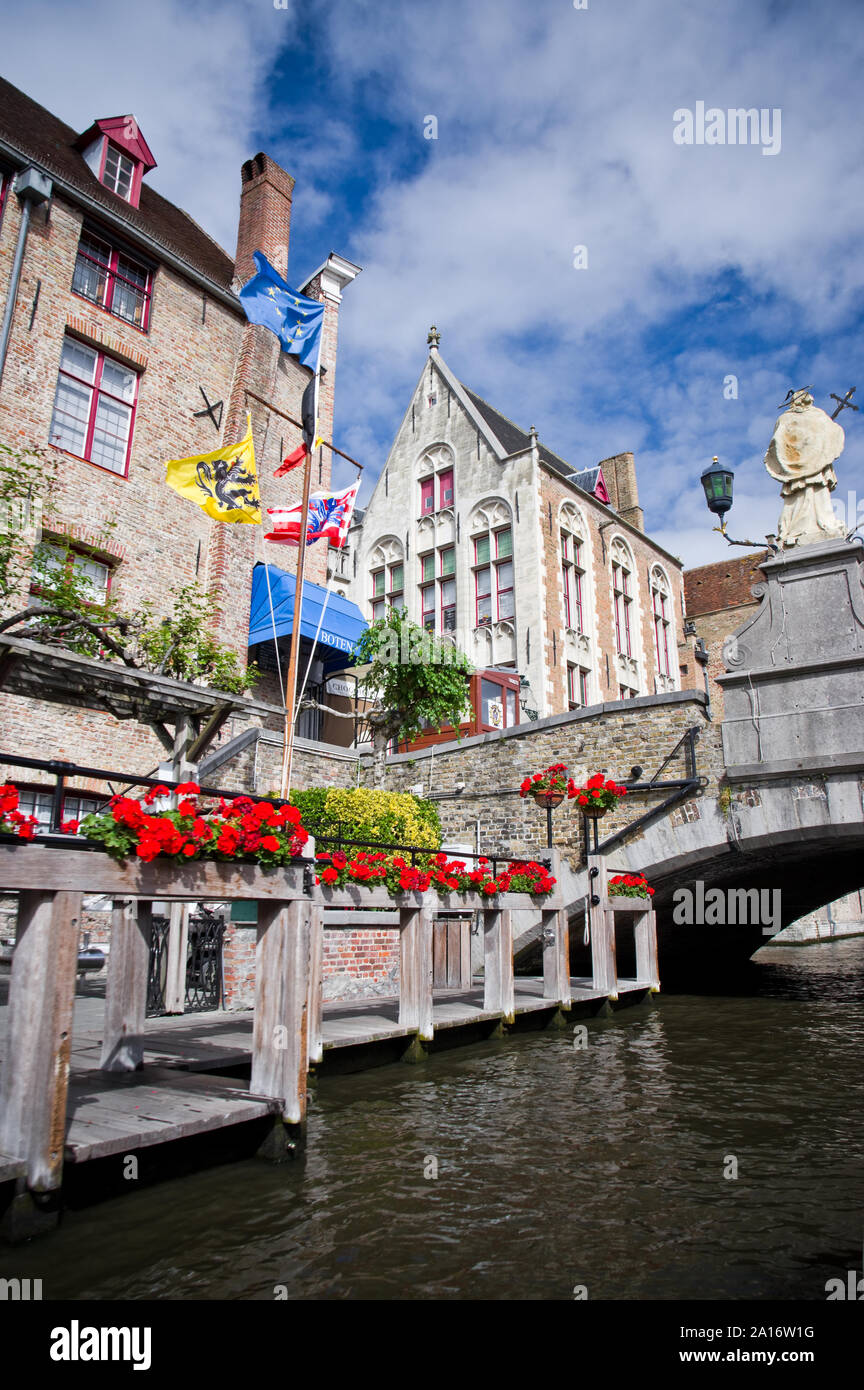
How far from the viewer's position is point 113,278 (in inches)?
645

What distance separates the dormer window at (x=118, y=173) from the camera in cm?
1772

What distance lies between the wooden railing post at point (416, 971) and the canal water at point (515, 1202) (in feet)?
2.16

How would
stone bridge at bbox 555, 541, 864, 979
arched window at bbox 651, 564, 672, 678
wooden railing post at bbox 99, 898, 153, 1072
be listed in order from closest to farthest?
wooden railing post at bbox 99, 898, 153, 1072, stone bridge at bbox 555, 541, 864, 979, arched window at bbox 651, 564, 672, 678

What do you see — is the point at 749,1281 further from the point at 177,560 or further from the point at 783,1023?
the point at 177,560

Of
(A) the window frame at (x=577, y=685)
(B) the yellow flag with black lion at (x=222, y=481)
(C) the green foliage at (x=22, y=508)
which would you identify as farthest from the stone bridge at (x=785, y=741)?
(A) the window frame at (x=577, y=685)

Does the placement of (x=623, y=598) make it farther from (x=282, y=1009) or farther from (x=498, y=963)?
(x=282, y=1009)

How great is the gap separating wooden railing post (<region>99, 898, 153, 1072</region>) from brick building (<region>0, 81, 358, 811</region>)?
25.1 ft

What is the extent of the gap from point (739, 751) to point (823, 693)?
60.2 inches

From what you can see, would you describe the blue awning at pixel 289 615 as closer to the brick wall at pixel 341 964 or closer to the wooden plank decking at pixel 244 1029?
the brick wall at pixel 341 964

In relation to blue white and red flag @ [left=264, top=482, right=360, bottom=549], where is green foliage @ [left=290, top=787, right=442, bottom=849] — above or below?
below

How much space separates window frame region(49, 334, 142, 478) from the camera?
1490 centimetres

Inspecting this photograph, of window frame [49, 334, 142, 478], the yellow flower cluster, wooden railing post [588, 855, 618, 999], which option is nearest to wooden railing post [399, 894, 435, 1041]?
wooden railing post [588, 855, 618, 999]

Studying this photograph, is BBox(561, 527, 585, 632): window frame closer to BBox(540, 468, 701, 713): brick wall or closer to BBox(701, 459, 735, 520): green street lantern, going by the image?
BBox(540, 468, 701, 713): brick wall

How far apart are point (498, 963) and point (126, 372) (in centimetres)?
1323
